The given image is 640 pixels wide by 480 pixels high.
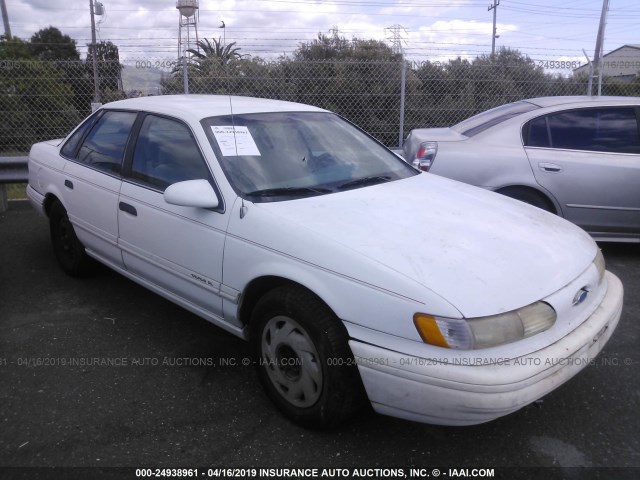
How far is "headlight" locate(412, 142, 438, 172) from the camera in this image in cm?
527

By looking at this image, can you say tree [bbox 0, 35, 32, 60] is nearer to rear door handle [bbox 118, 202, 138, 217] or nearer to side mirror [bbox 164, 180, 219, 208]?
rear door handle [bbox 118, 202, 138, 217]

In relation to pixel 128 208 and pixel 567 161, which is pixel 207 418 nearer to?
pixel 128 208

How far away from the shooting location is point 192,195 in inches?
115

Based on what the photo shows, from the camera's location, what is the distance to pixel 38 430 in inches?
108

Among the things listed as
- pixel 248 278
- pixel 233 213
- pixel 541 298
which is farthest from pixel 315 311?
pixel 541 298

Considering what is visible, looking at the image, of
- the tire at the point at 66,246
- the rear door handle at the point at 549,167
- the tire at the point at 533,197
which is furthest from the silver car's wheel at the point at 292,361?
the rear door handle at the point at 549,167

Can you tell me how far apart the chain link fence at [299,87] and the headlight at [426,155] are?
3103 millimetres

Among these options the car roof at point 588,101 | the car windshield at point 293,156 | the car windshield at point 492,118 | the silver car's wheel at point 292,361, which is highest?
the car roof at point 588,101

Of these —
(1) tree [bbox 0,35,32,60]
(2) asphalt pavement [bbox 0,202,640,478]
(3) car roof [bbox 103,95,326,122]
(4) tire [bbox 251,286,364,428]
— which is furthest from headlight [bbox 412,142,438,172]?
(1) tree [bbox 0,35,32,60]

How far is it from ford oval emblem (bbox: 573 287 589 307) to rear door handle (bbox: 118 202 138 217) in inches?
100

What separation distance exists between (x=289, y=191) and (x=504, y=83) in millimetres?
7148

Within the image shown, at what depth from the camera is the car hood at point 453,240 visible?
232cm

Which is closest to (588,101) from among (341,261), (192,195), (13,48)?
(341,261)

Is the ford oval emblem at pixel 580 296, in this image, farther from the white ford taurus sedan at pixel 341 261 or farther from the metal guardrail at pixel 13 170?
the metal guardrail at pixel 13 170
